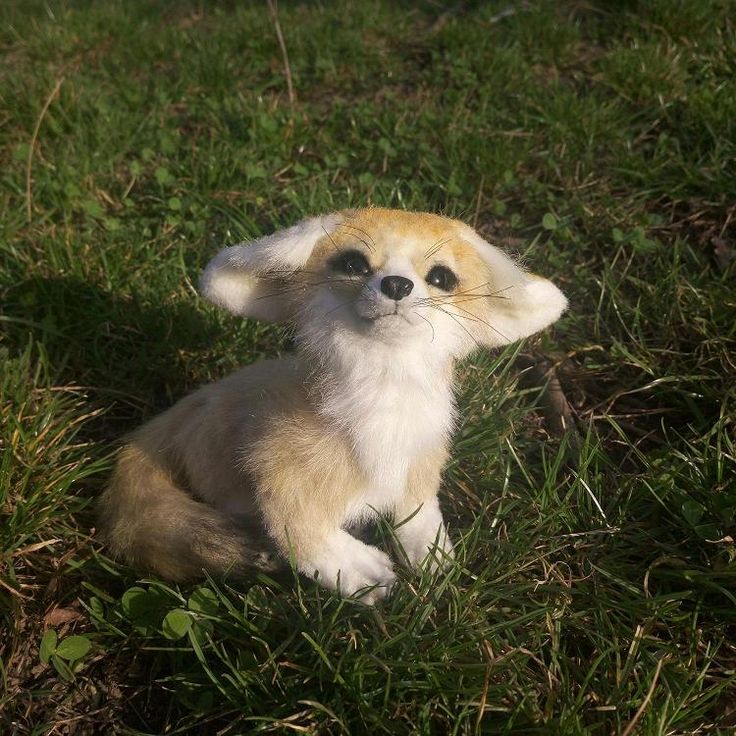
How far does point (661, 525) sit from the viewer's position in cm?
218

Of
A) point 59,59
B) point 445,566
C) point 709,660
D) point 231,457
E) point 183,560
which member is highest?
point 59,59

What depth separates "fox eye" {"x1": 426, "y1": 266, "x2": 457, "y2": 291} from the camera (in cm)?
167

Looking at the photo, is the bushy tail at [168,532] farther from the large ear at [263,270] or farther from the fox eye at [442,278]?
the fox eye at [442,278]

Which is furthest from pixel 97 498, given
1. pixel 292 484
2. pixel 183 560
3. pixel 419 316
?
pixel 419 316

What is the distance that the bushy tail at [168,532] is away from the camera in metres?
1.82

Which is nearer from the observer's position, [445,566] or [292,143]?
[445,566]

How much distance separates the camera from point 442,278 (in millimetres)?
1682

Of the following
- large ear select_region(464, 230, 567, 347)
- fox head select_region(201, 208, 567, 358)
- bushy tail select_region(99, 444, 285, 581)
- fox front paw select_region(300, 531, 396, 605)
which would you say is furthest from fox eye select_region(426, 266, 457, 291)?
bushy tail select_region(99, 444, 285, 581)

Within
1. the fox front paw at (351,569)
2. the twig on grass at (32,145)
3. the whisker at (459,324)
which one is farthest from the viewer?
the twig on grass at (32,145)

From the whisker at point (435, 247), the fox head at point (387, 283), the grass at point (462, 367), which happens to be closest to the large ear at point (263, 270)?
the fox head at point (387, 283)

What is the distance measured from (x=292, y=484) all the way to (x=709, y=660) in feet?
3.91

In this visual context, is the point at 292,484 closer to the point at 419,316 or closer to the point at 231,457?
the point at 231,457

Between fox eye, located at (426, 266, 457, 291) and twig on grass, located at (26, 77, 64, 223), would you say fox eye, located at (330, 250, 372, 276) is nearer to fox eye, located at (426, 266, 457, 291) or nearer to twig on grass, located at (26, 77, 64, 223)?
fox eye, located at (426, 266, 457, 291)

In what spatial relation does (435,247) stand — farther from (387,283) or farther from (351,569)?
(351,569)
